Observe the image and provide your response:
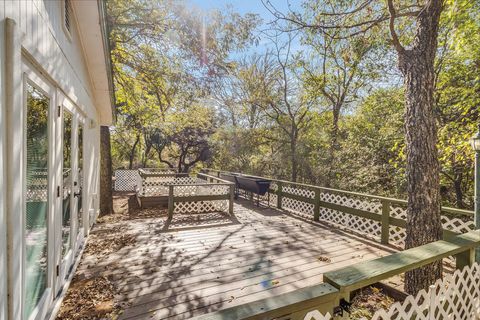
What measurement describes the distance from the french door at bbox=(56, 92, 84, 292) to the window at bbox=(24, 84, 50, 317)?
0.47 meters

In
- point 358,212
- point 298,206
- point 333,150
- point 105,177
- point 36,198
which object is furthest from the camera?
point 333,150

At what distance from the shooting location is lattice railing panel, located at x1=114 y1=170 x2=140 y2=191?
1423 cm

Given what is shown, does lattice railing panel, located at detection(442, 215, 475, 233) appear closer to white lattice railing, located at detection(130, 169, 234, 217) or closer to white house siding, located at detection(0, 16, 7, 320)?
white lattice railing, located at detection(130, 169, 234, 217)

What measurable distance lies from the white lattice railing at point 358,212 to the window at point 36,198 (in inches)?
219

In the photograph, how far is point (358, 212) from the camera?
18.7 ft

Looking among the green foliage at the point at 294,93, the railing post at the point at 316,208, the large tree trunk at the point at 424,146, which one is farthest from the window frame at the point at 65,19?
the railing post at the point at 316,208

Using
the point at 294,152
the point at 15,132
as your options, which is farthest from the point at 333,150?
the point at 15,132

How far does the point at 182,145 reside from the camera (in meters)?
17.3

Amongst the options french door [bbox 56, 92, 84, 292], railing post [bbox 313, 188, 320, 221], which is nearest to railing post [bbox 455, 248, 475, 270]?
french door [bbox 56, 92, 84, 292]

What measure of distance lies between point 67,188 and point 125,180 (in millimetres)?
12046

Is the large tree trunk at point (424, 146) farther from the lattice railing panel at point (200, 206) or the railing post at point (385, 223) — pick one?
the lattice railing panel at point (200, 206)

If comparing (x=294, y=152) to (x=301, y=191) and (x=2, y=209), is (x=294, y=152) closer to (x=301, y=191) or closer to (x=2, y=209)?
(x=301, y=191)

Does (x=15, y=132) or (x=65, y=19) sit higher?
(x=65, y=19)

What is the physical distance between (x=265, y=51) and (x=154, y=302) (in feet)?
40.6
